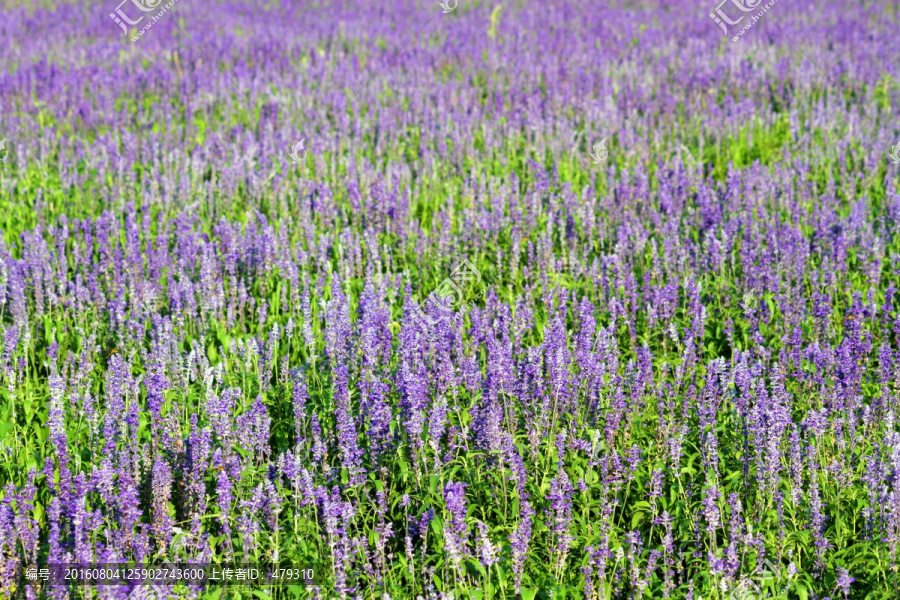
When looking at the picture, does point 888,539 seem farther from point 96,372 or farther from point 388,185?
point 388,185

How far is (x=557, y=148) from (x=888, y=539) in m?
5.29

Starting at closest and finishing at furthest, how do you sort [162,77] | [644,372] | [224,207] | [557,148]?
[644,372]
[224,207]
[557,148]
[162,77]

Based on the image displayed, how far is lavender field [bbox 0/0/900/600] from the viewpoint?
330cm

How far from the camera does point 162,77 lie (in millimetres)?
10742

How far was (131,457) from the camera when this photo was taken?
3.72 meters

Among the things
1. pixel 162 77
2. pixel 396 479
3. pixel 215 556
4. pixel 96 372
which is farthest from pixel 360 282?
pixel 162 77

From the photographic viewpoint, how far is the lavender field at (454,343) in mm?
3297

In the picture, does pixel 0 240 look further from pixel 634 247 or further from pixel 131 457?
pixel 634 247

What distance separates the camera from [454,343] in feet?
14.7

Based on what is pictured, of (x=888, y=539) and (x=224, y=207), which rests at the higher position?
(x=224, y=207)

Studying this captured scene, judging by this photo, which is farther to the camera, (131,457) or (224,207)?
(224,207)

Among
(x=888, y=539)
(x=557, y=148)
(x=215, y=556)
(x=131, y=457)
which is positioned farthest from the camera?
(x=557, y=148)

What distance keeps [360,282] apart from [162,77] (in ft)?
21.3

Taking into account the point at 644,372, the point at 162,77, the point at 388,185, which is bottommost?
the point at 644,372
